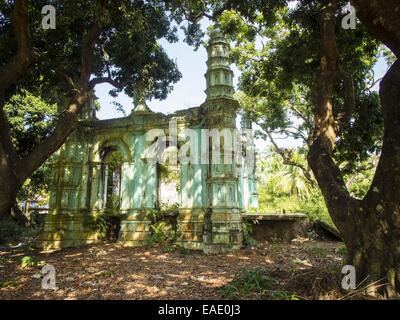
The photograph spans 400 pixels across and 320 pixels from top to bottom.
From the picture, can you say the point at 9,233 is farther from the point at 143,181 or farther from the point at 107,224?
the point at 143,181

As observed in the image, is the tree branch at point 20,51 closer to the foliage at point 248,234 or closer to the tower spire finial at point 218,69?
the tower spire finial at point 218,69

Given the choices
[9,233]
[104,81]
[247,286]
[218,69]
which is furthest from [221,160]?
[9,233]

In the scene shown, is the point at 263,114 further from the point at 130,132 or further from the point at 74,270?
the point at 74,270

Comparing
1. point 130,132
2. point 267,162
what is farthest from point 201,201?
point 267,162

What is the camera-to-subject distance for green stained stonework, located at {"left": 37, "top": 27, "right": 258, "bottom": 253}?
32.3ft

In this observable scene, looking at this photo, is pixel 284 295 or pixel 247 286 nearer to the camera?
pixel 284 295

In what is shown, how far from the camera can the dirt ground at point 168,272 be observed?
4923mm

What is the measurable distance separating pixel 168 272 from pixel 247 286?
2.34 m

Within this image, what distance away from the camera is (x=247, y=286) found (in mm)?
5094

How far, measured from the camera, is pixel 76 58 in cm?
994

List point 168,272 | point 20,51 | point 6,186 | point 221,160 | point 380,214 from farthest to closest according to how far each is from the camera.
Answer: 1. point 221,160
2. point 168,272
3. point 20,51
4. point 6,186
5. point 380,214

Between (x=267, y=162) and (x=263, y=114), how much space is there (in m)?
14.5

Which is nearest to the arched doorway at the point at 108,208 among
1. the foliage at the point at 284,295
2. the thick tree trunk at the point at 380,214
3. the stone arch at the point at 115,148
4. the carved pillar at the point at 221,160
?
the stone arch at the point at 115,148
